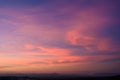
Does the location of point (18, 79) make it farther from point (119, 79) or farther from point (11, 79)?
point (119, 79)

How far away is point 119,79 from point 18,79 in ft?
93.8

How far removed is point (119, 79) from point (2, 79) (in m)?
32.2

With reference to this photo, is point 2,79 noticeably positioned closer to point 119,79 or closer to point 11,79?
point 11,79

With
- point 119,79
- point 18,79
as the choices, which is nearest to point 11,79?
point 18,79

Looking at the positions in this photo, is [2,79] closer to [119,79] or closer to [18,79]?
[18,79]

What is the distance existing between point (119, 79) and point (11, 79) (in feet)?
101

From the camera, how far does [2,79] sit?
234 ft

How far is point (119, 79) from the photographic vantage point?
73.4m

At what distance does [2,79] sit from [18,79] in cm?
569

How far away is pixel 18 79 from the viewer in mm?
75625

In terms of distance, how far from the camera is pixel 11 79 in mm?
76000

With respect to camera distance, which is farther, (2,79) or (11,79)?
(11,79)
